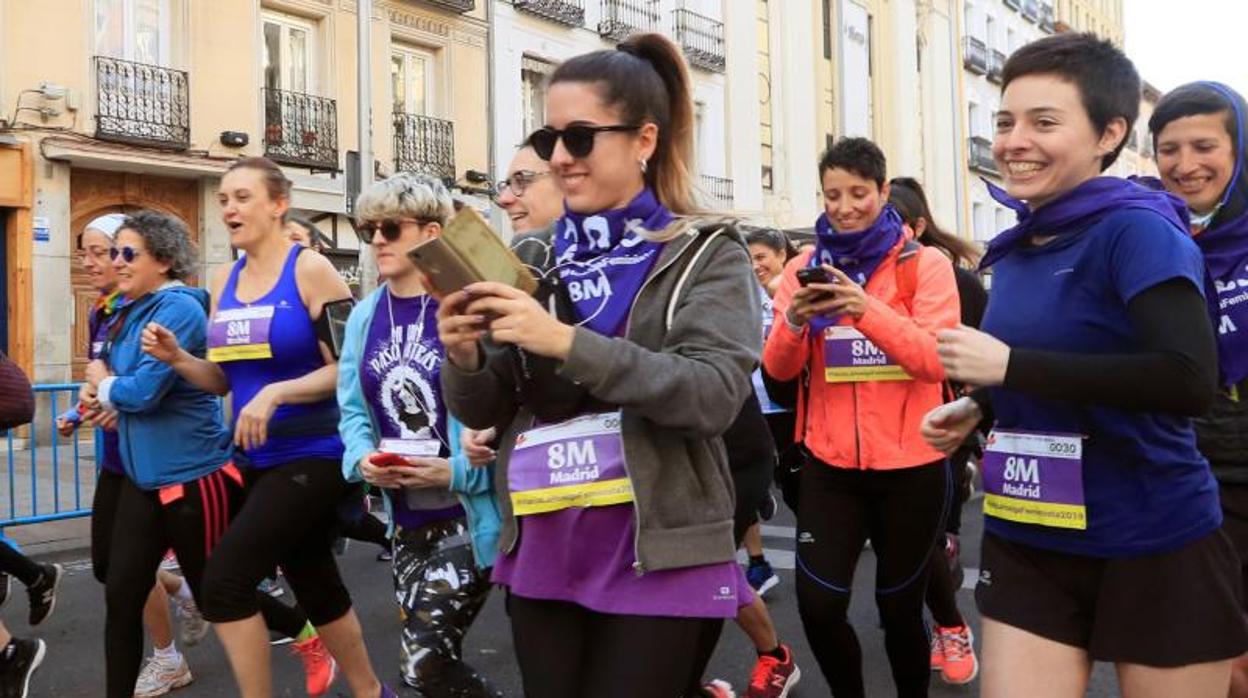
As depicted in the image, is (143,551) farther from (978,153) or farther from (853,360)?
(978,153)

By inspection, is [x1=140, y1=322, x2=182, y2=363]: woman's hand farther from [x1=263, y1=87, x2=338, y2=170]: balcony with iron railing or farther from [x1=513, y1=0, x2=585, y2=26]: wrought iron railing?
[x1=513, y1=0, x2=585, y2=26]: wrought iron railing

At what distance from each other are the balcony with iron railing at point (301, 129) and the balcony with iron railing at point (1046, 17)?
37.7 meters

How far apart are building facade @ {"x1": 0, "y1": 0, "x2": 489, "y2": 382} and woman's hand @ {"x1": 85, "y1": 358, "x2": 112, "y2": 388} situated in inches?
397

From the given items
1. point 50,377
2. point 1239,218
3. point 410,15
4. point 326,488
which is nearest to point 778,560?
point 326,488

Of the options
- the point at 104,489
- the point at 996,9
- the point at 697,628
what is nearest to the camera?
the point at 697,628

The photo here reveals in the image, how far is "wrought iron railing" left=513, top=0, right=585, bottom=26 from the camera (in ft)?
67.1

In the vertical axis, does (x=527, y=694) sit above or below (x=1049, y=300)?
below

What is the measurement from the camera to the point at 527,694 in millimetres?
2246

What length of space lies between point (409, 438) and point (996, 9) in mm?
44224

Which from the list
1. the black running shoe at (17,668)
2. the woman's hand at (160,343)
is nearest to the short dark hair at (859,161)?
the woman's hand at (160,343)

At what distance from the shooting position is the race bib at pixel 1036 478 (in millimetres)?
2219

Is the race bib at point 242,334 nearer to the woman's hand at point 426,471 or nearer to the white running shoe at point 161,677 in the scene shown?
the woman's hand at point 426,471

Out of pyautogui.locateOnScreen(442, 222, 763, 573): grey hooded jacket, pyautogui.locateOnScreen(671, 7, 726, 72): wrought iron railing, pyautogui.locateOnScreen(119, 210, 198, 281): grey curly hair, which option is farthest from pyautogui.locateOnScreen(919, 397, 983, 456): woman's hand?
pyautogui.locateOnScreen(671, 7, 726, 72): wrought iron railing

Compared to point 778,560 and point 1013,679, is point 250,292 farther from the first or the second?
point 778,560
